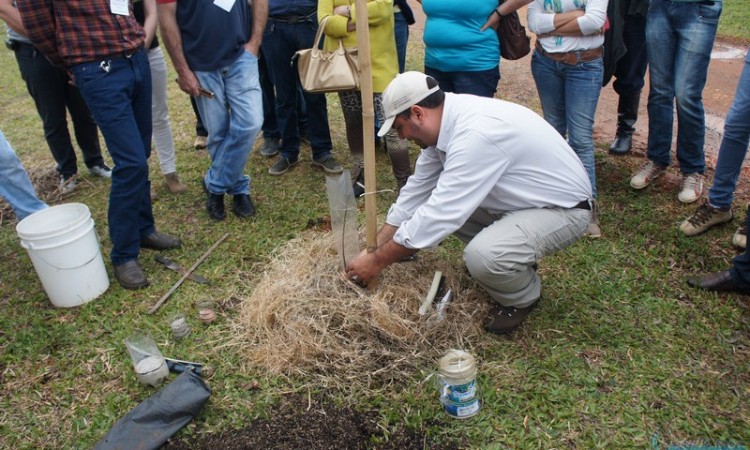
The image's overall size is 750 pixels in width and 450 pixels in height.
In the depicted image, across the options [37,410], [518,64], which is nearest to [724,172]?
[37,410]

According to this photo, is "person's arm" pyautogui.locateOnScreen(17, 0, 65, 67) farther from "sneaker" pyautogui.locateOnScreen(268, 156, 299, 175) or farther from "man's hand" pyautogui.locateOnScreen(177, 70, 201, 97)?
"sneaker" pyautogui.locateOnScreen(268, 156, 299, 175)

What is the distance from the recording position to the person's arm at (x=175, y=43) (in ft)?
12.2

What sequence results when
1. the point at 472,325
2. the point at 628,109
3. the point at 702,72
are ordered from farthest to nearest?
the point at 628,109 < the point at 702,72 < the point at 472,325

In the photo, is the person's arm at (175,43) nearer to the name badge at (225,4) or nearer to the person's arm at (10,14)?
the name badge at (225,4)

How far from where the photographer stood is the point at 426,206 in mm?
2674

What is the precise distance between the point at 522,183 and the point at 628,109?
8.50 ft

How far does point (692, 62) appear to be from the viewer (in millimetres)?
3678

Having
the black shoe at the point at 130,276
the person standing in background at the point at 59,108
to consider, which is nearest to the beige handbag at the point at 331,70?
the black shoe at the point at 130,276

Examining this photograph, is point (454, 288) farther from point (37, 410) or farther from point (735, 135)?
point (37, 410)

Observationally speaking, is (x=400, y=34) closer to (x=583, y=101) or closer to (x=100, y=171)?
(x=583, y=101)

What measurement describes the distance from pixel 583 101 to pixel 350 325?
2.14 m

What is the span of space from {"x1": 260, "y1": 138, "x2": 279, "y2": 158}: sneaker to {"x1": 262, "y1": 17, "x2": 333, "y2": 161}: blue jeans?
31 cm

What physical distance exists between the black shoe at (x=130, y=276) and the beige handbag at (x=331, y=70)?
169cm

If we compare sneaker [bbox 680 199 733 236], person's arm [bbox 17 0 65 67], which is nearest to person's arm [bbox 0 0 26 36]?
person's arm [bbox 17 0 65 67]
